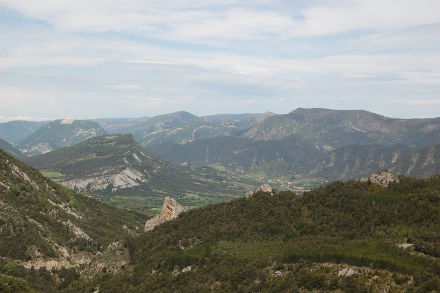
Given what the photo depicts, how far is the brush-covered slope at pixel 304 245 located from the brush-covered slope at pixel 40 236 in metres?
21.7

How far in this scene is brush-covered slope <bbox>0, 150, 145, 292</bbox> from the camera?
127375mm

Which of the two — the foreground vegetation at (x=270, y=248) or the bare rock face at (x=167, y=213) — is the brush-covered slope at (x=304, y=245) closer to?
the foreground vegetation at (x=270, y=248)

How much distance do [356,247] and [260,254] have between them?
816 inches

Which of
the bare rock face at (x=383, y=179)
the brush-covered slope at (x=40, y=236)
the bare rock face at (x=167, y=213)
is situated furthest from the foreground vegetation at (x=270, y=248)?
the bare rock face at (x=167, y=213)

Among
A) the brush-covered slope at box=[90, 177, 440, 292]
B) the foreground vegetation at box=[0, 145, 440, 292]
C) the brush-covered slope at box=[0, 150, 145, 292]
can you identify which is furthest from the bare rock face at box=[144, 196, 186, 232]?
the brush-covered slope at box=[90, 177, 440, 292]

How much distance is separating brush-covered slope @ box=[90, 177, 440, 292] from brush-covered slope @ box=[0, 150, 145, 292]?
71.3 feet

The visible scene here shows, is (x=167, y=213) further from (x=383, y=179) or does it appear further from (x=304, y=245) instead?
(x=304, y=245)

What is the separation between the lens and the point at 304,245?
9331 centimetres

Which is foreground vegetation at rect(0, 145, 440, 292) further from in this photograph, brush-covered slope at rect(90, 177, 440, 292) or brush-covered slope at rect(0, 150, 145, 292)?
brush-covered slope at rect(0, 150, 145, 292)

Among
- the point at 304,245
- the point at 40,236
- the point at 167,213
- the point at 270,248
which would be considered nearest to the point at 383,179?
the point at 304,245

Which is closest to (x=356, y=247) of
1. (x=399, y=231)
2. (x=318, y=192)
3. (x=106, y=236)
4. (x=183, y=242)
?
(x=399, y=231)

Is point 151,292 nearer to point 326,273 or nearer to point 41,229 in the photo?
point 326,273

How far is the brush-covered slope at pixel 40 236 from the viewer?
127375mm

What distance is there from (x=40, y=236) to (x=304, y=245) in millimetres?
96475
